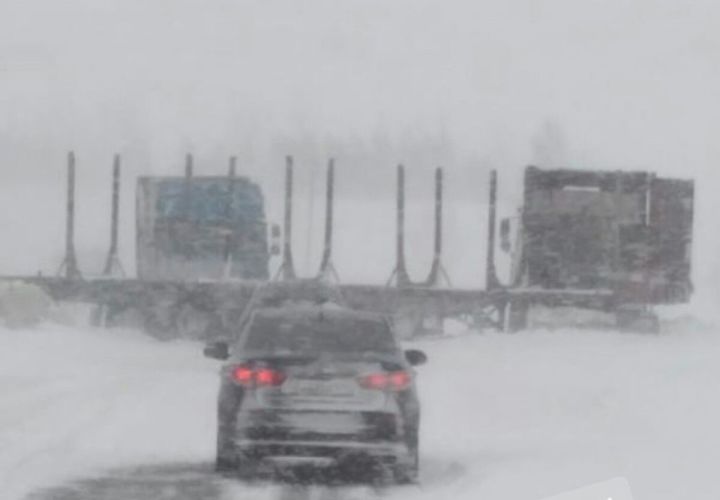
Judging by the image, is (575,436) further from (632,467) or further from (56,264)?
(56,264)

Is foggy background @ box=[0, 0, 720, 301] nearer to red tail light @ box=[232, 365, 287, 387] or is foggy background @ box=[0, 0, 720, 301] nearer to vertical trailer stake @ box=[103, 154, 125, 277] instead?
vertical trailer stake @ box=[103, 154, 125, 277]

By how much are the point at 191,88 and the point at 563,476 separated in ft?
5.82

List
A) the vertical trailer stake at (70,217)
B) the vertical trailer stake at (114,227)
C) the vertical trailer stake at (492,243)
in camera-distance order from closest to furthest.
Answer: the vertical trailer stake at (70,217), the vertical trailer stake at (114,227), the vertical trailer stake at (492,243)

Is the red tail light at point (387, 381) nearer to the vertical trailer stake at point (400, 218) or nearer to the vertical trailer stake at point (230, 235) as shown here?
the vertical trailer stake at point (400, 218)

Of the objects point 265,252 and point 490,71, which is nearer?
point 490,71

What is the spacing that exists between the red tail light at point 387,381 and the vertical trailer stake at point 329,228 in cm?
44

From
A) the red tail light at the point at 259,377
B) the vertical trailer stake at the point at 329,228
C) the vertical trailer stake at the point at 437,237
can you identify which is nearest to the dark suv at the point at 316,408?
the red tail light at the point at 259,377

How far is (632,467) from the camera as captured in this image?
631 centimetres

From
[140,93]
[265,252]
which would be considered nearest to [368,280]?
[265,252]

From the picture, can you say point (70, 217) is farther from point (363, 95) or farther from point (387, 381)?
point (387, 381)

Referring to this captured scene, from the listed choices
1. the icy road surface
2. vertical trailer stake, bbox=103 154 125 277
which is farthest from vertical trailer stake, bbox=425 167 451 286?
vertical trailer stake, bbox=103 154 125 277

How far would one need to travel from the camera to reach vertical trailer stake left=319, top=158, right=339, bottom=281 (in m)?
6.45

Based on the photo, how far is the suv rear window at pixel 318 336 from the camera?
6.63 metres

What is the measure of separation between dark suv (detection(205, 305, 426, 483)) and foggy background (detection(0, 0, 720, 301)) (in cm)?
37
